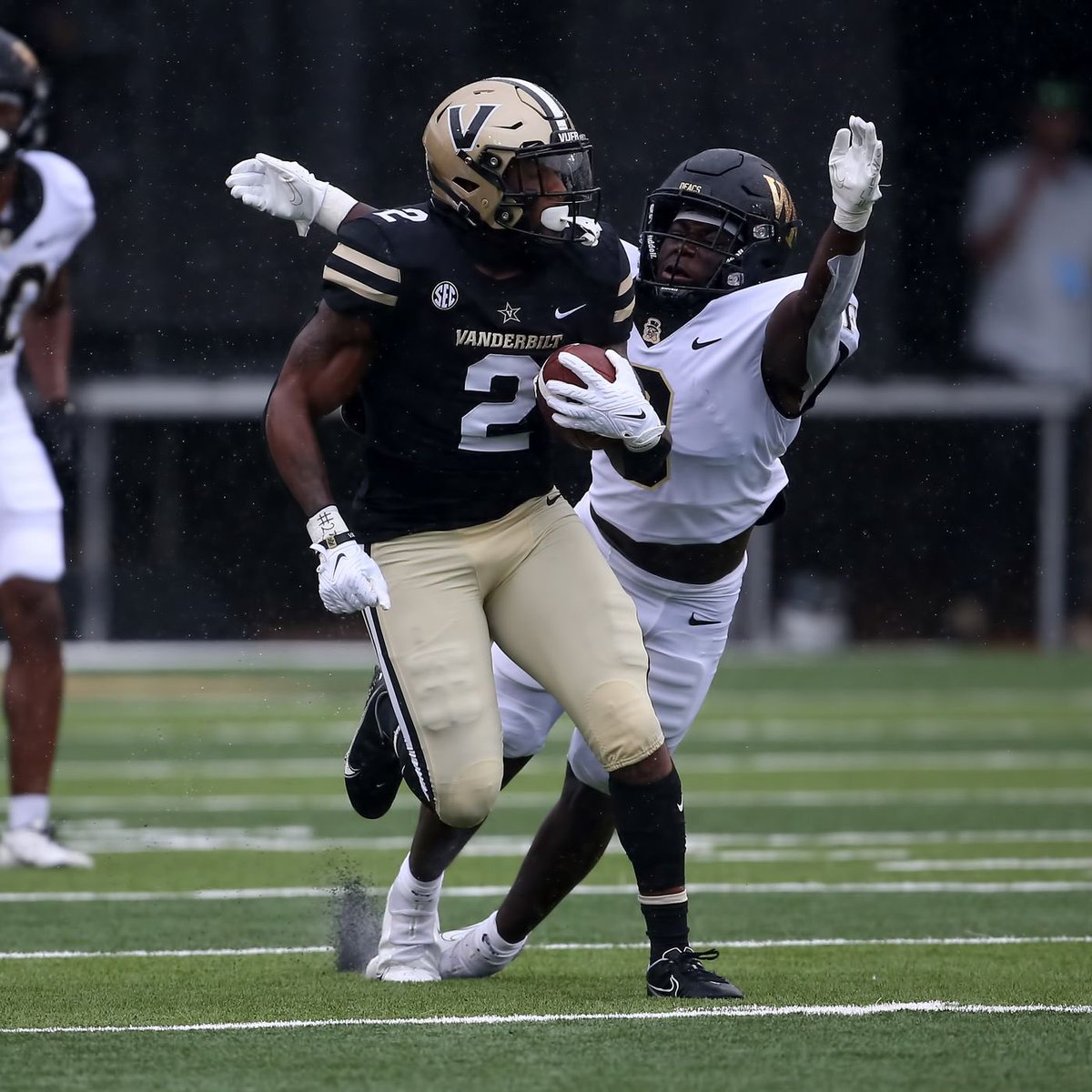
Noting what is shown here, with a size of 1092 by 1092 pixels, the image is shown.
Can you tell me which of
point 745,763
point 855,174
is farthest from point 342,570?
point 745,763

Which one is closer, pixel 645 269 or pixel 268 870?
pixel 645 269

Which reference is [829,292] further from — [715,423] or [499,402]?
[499,402]

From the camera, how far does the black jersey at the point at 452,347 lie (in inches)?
167

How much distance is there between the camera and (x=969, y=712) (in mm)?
12391

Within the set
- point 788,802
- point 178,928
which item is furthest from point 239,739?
point 178,928

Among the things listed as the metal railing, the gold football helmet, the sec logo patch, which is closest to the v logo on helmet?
A: the gold football helmet

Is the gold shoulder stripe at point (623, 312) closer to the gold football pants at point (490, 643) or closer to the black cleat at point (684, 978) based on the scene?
the gold football pants at point (490, 643)

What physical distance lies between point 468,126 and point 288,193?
1.99 feet

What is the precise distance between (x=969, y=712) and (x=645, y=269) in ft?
26.7

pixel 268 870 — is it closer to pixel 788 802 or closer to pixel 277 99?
pixel 788 802

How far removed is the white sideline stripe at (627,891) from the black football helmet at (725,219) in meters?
1.95

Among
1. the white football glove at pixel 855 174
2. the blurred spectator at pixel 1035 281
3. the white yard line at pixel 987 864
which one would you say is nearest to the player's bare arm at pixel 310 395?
the white football glove at pixel 855 174

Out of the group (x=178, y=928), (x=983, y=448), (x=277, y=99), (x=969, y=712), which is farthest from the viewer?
(x=983, y=448)

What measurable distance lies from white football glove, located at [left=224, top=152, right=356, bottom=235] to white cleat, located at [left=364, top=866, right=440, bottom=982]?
4.54ft
